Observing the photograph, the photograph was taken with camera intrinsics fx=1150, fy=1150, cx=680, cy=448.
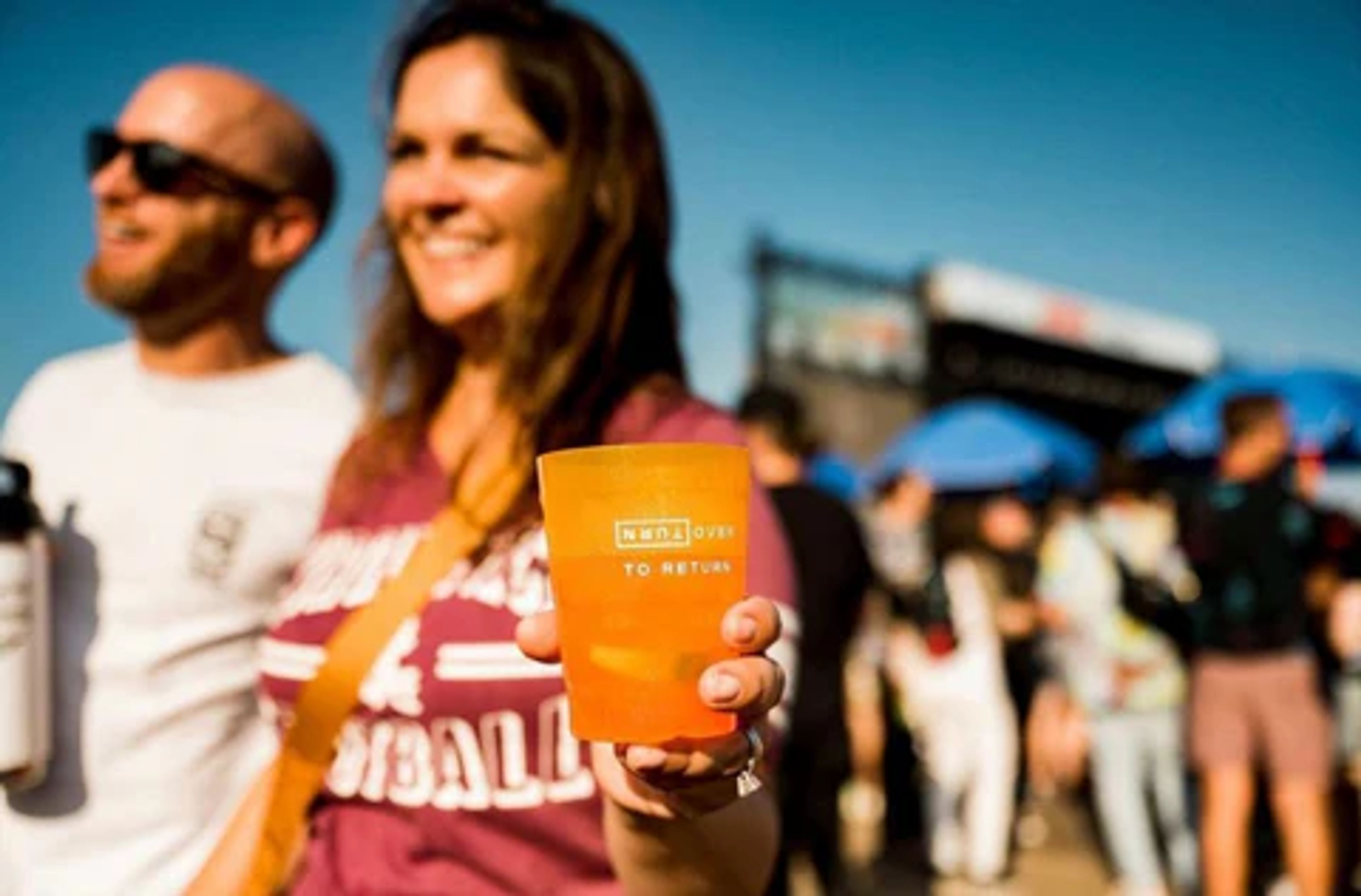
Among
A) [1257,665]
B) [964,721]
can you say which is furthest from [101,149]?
[964,721]

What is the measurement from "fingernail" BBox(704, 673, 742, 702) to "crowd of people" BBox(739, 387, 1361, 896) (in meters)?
3.23

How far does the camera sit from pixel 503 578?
4.75 feet

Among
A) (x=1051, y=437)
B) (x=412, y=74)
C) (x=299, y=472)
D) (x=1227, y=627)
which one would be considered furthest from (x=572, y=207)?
(x=1051, y=437)

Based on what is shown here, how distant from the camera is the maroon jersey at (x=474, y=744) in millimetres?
1367

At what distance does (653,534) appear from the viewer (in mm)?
961

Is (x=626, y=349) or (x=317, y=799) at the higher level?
(x=626, y=349)

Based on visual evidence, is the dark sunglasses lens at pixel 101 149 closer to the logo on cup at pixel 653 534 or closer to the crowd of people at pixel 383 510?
the crowd of people at pixel 383 510

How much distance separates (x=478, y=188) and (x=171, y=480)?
0.79m

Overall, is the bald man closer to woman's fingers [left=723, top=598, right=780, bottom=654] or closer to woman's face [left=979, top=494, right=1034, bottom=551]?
woman's fingers [left=723, top=598, right=780, bottom=654]

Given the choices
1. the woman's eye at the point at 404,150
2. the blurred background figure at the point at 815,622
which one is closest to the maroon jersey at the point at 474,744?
the woman's eye at the point at 404,150

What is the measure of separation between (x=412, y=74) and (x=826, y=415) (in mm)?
13790

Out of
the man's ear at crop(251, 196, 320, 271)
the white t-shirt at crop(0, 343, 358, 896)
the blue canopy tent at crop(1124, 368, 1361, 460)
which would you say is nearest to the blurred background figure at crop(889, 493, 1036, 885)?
the blue canopy tent at crop(1124, 368, 1361, 460)

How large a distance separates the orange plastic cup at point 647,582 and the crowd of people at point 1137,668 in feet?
10.5

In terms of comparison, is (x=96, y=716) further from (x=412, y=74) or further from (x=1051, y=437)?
(x=1051, y=437)
